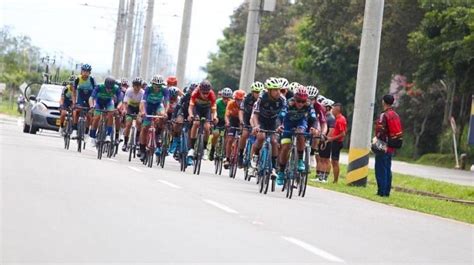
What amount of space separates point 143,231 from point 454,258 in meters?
3.52

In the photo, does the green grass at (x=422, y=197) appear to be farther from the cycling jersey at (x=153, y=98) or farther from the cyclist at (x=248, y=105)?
the cycling jersey at (x=153, y=98)

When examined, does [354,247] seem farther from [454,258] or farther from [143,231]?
[143,231]

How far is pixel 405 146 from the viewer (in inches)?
3091

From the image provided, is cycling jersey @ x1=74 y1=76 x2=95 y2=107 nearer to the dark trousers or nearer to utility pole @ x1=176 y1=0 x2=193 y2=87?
the dark trousers

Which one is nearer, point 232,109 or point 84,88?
point 232,109

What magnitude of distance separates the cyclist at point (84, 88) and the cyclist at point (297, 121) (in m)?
8.74

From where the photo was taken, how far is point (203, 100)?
25938mm

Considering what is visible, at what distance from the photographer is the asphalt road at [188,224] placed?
11375 millimetres

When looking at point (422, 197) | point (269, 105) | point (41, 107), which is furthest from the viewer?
point (41, 107)

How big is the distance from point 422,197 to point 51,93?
52.4 feet

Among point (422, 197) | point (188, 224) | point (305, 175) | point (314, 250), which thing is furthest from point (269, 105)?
point (314, 250)

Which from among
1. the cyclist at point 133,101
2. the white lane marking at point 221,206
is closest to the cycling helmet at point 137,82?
the cyclist at point 133,101

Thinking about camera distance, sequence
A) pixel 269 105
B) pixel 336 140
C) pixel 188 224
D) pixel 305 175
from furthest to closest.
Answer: pixel 336 140, pixel 269 105, pixel 305 175, pixel 188 224

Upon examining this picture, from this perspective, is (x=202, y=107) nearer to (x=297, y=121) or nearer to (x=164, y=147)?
(x=164, y=147)
